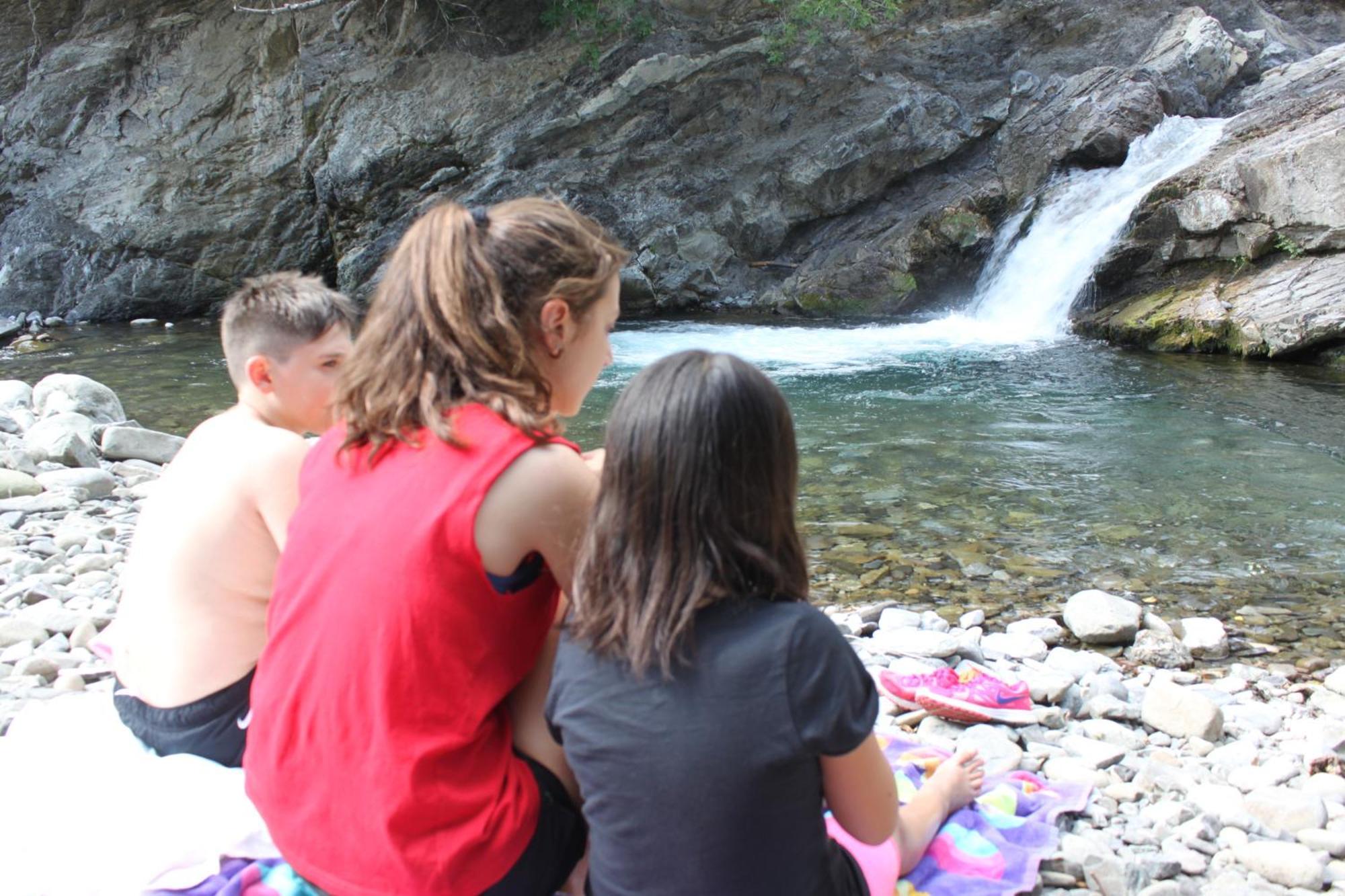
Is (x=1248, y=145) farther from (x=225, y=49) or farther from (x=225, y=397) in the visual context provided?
(x=225, y=49)

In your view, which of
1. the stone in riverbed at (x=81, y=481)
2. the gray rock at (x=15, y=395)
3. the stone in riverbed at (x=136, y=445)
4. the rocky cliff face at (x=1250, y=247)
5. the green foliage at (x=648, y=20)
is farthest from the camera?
the green foliage at (x=648, y=20)

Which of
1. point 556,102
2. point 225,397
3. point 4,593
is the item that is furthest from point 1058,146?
point 4,593

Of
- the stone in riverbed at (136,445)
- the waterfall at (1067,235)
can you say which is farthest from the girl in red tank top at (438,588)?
the waterfall at (1067,235)

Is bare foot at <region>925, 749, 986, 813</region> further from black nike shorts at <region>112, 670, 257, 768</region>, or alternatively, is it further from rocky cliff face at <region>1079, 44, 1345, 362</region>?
rocky cliff face at <region>1079, 44, 1345, 362</region>

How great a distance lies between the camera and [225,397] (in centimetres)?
882

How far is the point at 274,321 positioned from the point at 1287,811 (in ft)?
8.12

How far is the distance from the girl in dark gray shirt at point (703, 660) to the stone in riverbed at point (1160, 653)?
2479 millimetres

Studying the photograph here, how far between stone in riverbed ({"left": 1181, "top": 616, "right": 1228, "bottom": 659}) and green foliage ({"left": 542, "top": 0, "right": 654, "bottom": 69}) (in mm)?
12743

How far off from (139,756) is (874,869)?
1436 millimetres

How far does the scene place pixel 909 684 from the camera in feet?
9.50

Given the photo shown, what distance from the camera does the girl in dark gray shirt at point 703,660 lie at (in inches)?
Result: 50.8

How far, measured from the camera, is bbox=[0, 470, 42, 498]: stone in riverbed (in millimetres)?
4922

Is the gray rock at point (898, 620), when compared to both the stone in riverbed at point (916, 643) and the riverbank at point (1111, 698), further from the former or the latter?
the stone in riverbed at point (916, 643)

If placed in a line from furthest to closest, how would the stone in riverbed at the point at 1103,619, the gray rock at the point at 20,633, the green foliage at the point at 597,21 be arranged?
the green foliage at the point at 597,21 < the stone in riverbed at the point at 1103,619 < the gray rock at the point at 20,633
